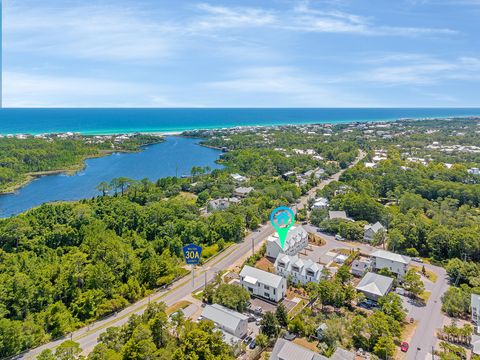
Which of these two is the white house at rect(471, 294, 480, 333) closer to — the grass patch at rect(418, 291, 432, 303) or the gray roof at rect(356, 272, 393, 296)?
the grass patch at rect(418, 291, 432, 303)

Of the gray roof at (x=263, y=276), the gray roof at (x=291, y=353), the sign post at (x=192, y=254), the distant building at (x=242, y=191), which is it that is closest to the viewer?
the gray roof at (x=291, y=353)

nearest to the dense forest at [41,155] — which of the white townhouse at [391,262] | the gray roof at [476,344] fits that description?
the white townhouse at [391,262]

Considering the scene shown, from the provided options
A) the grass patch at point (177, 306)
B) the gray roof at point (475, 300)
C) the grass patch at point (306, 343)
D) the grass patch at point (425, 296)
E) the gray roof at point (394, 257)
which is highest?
the gray roof at point (394, 257)

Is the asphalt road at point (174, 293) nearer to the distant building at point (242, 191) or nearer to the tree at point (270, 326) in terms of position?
the tree at point (270, 326)

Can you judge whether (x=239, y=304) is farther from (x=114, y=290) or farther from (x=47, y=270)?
(x=47, y=270)

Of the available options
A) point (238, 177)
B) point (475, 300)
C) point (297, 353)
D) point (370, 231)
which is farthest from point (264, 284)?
point (238, 177)

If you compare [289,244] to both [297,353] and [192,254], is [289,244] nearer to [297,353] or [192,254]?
[192,254]

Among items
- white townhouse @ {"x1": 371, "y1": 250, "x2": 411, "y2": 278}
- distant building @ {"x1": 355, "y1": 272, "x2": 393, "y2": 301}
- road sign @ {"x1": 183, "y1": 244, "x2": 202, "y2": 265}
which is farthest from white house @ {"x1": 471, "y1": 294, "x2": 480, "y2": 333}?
road sign @ {"x1": 183, "y1": 244, "x2": 202, "y2": 265}

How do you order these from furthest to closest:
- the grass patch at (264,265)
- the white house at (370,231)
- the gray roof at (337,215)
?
the gray roof at (337,215) → the white house at (370,231) → the grass patch at (264,265)
